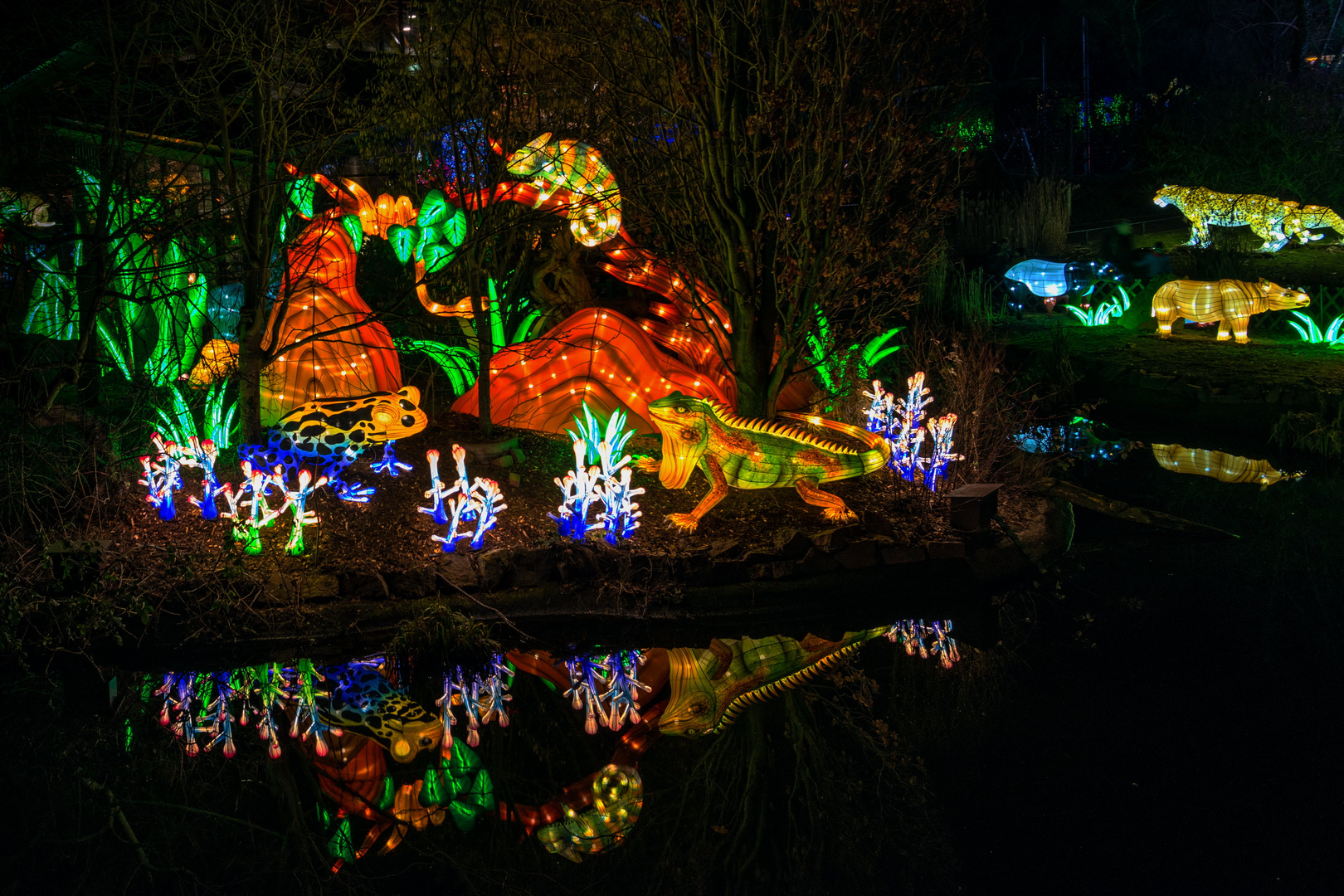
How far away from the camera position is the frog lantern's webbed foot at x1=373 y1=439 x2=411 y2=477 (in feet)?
24.6

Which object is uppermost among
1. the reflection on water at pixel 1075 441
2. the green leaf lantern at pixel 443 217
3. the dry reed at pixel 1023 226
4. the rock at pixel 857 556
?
the dry reed at pixel 1023 226

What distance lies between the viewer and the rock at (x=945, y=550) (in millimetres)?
7055

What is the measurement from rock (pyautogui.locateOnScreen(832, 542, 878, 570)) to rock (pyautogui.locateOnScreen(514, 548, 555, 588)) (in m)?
1.85

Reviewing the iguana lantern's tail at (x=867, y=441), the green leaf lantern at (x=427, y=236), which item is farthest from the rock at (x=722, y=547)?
the green leaf lantern at (x=427, y=236)

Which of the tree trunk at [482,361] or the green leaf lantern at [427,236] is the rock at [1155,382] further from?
the green leaf lantern at [427,236]

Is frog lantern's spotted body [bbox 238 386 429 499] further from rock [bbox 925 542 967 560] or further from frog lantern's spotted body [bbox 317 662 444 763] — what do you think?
rock [bbox 925 542 967 560]

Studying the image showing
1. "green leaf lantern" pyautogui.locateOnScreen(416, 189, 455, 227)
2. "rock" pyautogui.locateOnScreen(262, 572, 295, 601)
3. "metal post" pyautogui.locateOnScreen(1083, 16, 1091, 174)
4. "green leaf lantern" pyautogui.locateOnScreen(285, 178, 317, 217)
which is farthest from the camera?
"metal post" pyautogui.locateOnScreen(1083, 16, 1091, 174)

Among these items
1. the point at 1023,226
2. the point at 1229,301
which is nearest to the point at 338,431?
the point at 1229,301

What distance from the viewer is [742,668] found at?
5910mm

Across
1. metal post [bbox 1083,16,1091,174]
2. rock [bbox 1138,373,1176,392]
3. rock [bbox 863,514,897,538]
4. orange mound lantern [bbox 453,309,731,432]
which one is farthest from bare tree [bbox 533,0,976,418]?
metal post [bbox 1083,16,1091,174]

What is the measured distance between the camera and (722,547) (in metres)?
6.85

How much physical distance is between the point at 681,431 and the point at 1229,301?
10839mm

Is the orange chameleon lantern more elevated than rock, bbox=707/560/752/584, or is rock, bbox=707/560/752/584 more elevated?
the orange chameleon lantern

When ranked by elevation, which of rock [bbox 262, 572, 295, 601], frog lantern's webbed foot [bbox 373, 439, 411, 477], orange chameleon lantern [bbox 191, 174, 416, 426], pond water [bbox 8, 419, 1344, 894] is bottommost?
pond water [bbox 8, 419, 1344, 894]
